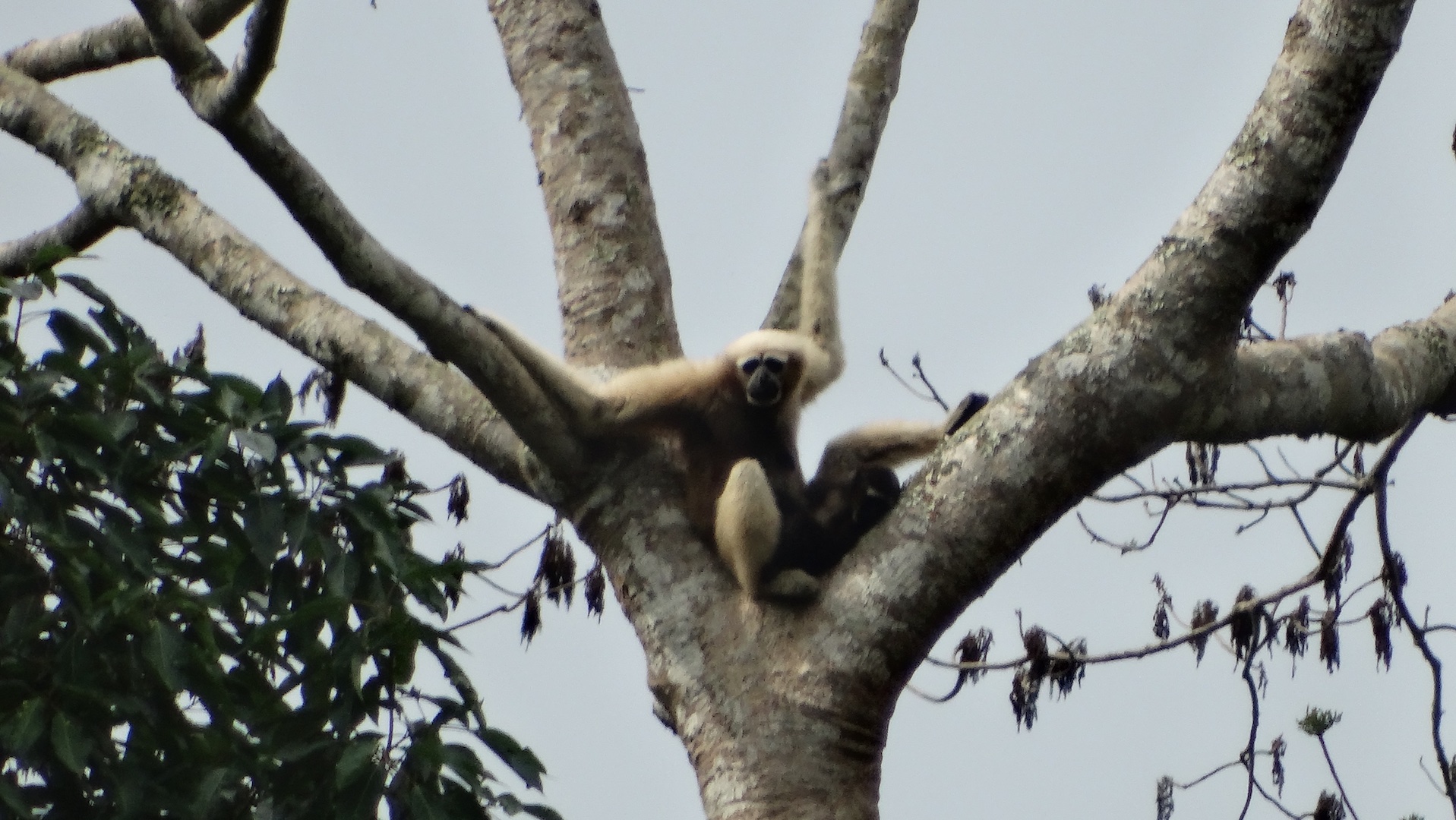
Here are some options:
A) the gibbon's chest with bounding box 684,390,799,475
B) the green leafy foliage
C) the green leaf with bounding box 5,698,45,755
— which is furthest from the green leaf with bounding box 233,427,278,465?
the gibbon's chest with bounding box 684,390,799,475

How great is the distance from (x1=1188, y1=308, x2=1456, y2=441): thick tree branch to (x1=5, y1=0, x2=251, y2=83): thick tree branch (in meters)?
4.13

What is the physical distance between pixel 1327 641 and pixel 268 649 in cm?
379

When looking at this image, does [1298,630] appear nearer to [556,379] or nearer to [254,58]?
[556,379]

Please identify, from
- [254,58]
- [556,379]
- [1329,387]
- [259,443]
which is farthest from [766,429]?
[254,58]

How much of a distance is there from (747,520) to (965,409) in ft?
3.04

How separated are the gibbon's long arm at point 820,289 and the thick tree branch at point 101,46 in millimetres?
2447

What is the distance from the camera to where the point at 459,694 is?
3.38 metres

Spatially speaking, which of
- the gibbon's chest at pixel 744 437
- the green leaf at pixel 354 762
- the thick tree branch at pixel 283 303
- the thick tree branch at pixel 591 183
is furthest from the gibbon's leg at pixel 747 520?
the green leaf at pixel 354 762

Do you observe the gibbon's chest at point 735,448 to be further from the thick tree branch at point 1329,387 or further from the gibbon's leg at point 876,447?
the thick tree branch at point 1329,387

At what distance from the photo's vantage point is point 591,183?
16.6 feet

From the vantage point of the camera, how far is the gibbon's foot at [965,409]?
16.2 feet

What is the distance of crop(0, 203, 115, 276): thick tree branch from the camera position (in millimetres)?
4723

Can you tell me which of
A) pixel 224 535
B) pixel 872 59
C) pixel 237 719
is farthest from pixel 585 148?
pixel 237 719

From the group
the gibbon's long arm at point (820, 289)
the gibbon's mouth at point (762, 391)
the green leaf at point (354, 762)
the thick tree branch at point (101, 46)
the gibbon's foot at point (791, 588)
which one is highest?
the thick tree branch at point (101, 46)
